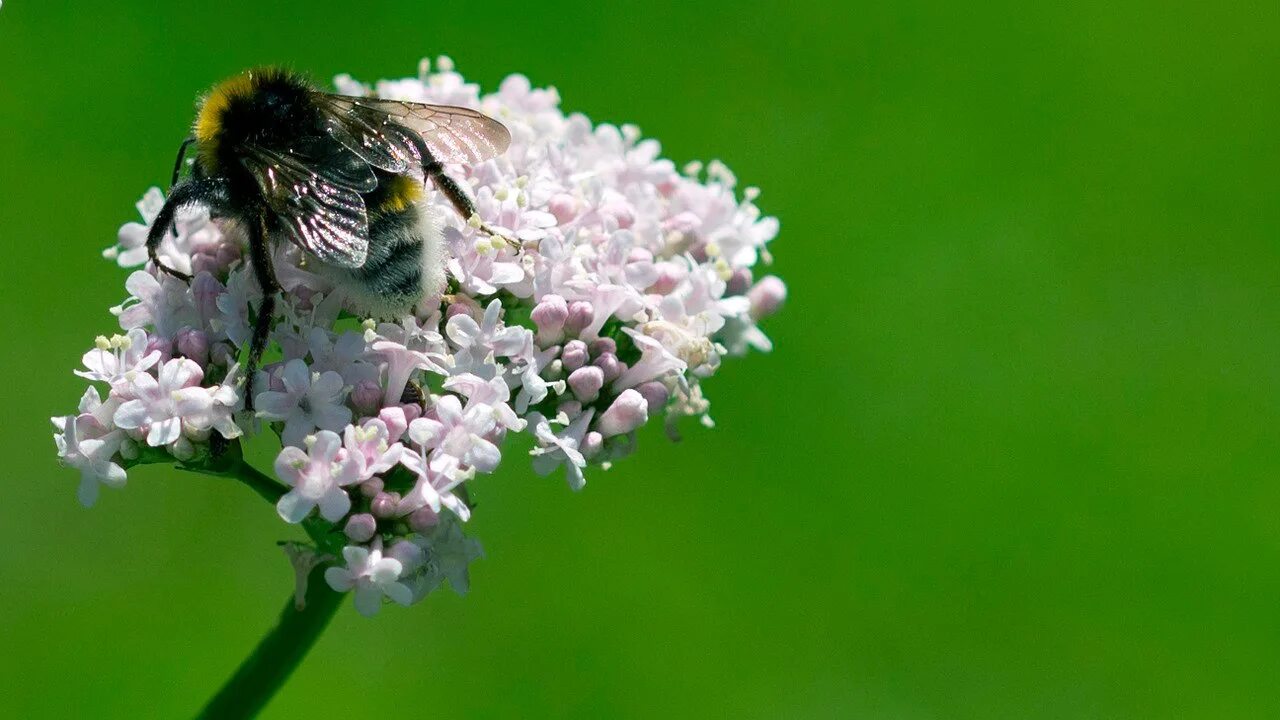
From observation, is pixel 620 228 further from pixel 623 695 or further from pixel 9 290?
pixel 9 290

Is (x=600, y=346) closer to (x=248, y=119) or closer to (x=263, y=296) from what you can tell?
(x=263, y=296)

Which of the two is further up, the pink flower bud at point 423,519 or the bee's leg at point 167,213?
the bee's leg at point 167,213

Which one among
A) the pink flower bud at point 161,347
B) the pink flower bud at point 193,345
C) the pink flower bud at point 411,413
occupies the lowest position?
the pink flower bud at point 161,347

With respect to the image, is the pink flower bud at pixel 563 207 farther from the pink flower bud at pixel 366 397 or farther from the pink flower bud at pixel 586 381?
the pink flower bud at pixel 366 397

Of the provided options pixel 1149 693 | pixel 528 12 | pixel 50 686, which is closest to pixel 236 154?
pixel 50 686

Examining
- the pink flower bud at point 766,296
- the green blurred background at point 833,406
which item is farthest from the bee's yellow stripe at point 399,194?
the green blurred background at point 833,406

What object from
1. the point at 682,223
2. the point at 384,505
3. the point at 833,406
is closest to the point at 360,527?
the point at 384,505
